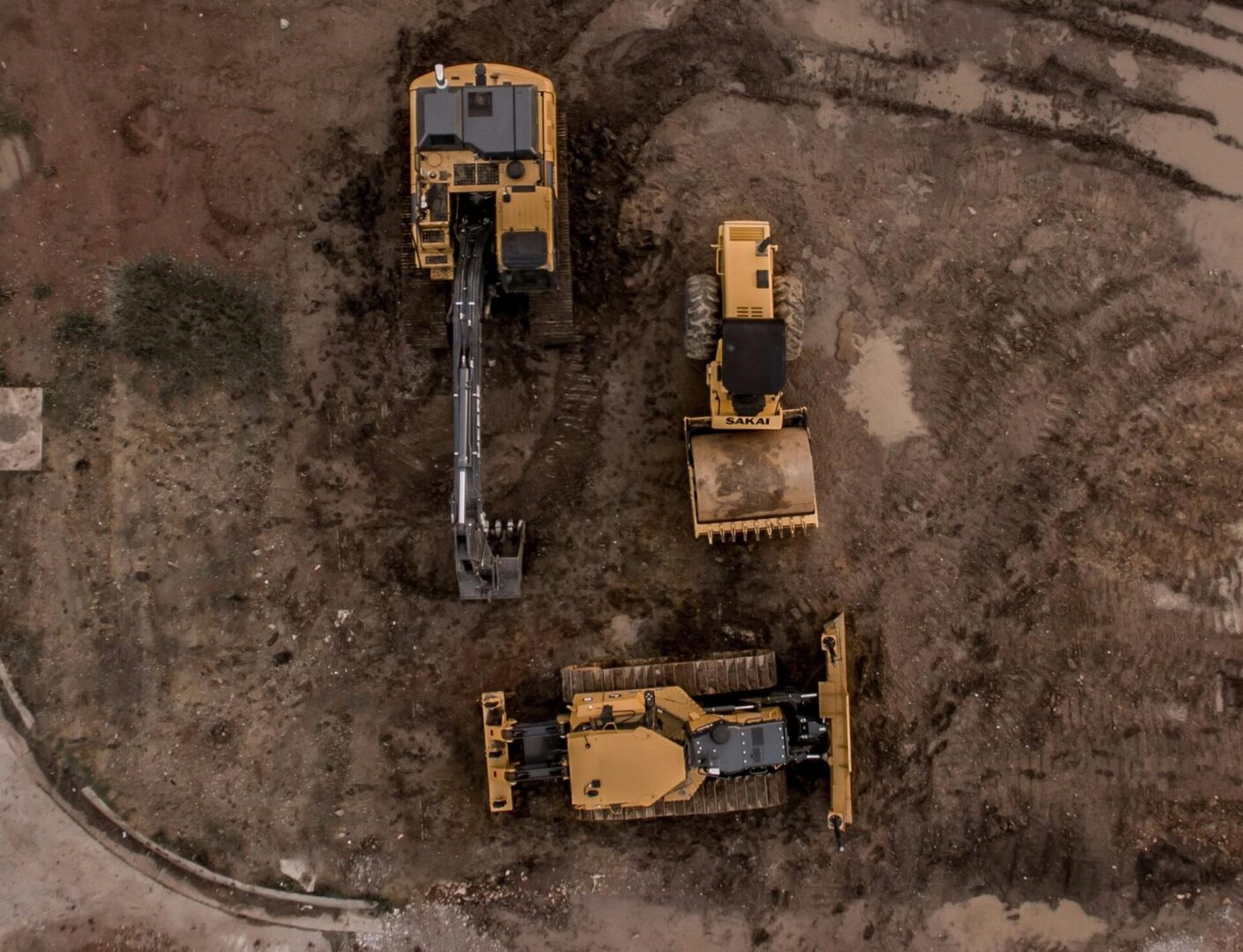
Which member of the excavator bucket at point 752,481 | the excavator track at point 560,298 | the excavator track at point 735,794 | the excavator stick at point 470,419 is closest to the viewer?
the excavator stick at point 470,419

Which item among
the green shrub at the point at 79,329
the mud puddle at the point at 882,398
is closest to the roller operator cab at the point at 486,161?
the mud puddle at the point at 882,398

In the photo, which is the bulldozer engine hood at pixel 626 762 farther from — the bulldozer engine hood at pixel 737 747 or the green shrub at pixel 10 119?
the green shrub at pixel 10 119

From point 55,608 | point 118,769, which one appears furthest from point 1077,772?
point 55,608

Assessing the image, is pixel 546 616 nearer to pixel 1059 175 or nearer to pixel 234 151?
pixel 234 151

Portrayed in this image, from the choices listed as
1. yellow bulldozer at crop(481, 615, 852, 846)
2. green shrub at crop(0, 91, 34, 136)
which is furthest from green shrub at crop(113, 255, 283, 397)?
yellow bulldozer at crop(481, 615, 852, 846)

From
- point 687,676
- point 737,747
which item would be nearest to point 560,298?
point 687,676

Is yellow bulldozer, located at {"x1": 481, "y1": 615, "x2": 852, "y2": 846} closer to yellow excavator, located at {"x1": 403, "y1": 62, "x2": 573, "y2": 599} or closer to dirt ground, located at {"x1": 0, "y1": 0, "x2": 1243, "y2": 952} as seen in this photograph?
dirt ground, located at {"x1": 0, "y1": 0, "x2": 1243, "y2": 952}
